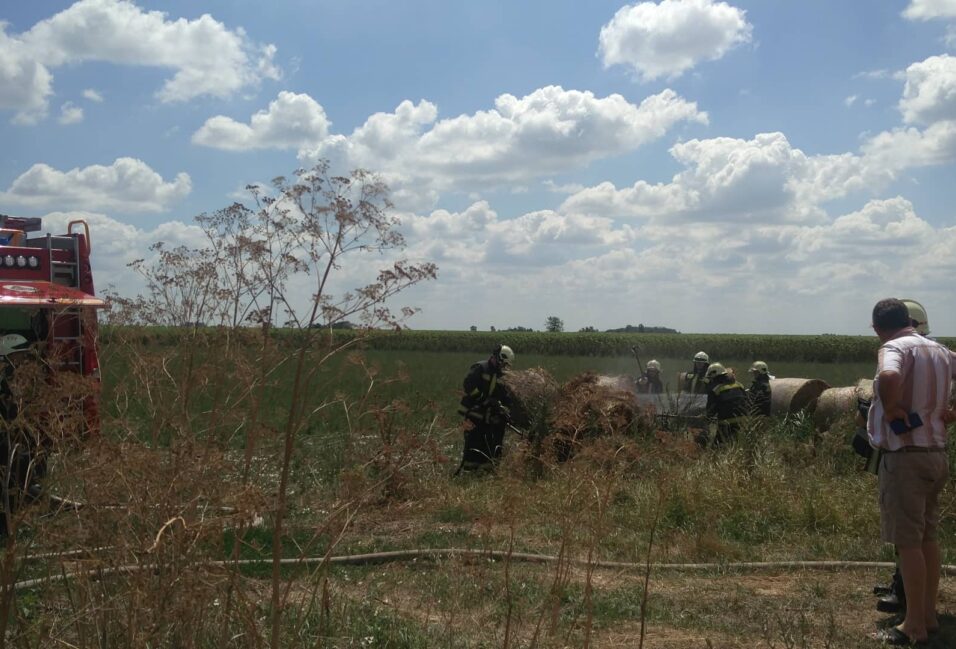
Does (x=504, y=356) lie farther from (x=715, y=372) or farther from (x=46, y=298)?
(x=46, y=298)

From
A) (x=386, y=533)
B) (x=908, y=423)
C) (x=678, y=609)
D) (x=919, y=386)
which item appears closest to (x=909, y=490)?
(x=908, y=423)

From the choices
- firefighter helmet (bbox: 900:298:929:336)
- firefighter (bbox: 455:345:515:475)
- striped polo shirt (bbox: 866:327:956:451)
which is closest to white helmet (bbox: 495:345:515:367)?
firefighter (bbox: 455:345:515:475)

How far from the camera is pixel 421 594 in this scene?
584 cm

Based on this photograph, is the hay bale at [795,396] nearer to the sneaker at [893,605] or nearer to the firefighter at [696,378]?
the firefighter at [696,378]

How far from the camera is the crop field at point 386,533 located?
128 inches

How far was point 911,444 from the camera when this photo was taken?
493 cm

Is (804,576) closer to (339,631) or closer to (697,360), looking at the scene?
(339,631)

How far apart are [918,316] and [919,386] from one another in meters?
0.87

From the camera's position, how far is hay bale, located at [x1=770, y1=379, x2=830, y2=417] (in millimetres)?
13336

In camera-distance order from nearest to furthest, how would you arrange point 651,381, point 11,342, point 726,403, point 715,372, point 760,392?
point 11,342
point 726,403
point 715,372
point 760,392
point 651,381

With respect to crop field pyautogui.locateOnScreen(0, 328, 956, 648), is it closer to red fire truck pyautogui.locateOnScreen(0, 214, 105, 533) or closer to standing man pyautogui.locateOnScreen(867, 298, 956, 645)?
standing man pyautogui.locateOnScreen(867, 298, 956, 645)

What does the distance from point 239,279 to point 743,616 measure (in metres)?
3.60

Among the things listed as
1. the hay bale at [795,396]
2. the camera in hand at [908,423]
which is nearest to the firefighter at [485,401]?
the hay bale at [795,396]

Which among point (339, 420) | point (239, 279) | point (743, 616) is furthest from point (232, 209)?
point (339, 420)
